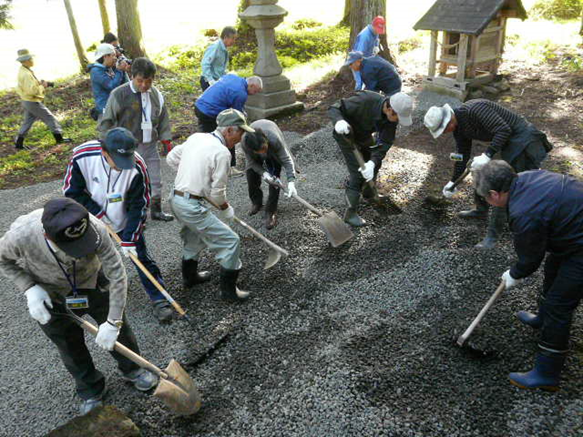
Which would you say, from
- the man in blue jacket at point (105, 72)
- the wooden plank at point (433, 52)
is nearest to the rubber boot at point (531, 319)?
the man in blue jacket at point (105, 72)

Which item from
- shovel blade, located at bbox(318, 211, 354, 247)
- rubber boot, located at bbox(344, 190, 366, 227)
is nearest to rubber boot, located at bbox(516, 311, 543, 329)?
shovel blade, located at bbox(318, 211, 354, 247)

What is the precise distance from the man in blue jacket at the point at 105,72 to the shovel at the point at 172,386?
4263 millimetres

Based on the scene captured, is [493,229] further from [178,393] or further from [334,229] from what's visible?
[178,393]

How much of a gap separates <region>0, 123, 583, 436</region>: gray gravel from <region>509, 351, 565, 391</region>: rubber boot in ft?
0.22

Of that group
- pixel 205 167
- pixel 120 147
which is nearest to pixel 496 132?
pixel 205 167

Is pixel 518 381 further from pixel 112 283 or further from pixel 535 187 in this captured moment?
pixel 112 283

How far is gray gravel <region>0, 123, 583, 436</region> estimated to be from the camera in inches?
123

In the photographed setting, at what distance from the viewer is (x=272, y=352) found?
3727 millimetres

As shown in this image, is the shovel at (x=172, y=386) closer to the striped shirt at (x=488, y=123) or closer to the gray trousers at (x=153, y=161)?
the gray trousers at (x=153, y=161)

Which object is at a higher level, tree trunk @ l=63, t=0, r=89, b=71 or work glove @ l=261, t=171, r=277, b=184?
tree trunk @ l=63, t=0, r=89, b=71

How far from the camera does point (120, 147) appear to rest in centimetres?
341

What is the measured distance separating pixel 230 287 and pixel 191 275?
549 mm

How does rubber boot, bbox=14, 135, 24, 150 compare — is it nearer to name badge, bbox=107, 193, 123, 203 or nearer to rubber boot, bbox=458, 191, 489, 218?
name badge, bbox=107, 193, 123, 203

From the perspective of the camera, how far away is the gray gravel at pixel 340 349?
313cm
